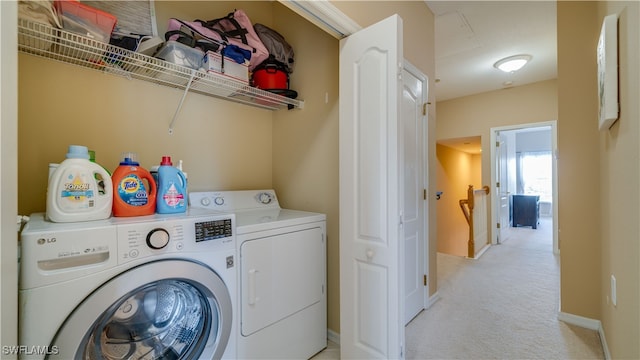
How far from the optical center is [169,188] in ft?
4.02

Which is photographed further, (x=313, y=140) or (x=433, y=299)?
(x=433, y=299)

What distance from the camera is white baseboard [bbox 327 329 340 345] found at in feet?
5.71

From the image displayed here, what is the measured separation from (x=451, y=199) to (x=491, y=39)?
383 centimetres

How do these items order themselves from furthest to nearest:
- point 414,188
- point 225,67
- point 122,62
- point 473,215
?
point 473,215 → point 414,188 → point 225,67 → point 122,62

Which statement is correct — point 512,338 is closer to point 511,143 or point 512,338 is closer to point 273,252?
point 273,252

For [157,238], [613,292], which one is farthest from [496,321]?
[157,238]

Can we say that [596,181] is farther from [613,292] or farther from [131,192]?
[131,192]

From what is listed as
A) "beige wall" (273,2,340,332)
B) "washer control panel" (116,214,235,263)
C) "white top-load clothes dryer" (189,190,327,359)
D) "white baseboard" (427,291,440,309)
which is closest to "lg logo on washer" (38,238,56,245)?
"washer control panel" (116,214,235,263)

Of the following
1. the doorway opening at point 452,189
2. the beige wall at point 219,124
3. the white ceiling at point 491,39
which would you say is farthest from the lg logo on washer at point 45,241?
the doorway opening at point 452,189

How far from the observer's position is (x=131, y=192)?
1.15 m

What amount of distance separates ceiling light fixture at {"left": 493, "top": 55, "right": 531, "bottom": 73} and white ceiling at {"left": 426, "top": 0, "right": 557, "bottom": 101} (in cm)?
6

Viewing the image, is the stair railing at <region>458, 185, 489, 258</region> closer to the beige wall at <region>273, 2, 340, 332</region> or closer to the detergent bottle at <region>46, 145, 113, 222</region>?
the beige wall at <region>273, 2, 340, 332</region>

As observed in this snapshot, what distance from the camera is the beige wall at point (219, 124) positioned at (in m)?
1.27

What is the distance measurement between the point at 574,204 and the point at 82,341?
290 centimetres
